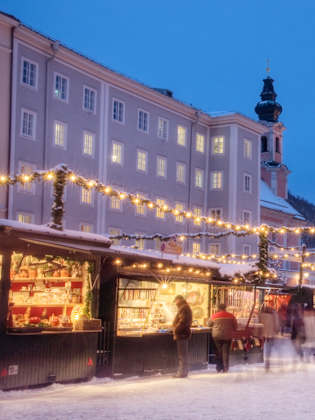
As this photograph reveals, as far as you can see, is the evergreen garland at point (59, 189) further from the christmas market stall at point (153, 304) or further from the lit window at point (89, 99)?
the lit window at point (89, 99)

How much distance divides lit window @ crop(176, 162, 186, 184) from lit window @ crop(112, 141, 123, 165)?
6315mm

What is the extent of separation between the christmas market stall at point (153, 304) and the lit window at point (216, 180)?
32.3m

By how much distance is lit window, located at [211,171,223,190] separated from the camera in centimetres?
5259

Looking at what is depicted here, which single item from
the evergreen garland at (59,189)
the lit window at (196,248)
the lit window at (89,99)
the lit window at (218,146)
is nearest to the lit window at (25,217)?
the lit window at (89,99)

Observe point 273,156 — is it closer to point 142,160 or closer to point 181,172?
point 181,172

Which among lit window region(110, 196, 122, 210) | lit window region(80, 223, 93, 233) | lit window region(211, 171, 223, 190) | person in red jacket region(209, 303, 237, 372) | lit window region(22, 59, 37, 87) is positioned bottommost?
person in red jacket region(209, 303, 237, 372)

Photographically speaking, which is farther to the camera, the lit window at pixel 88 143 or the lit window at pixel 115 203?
the lit window at pixel 115 203

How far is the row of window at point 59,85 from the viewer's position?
37.9 metres

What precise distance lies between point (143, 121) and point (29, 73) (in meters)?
10.4

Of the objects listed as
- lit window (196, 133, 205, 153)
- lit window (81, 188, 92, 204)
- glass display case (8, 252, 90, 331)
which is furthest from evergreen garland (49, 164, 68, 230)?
lit window (196, 133, 205, 153)

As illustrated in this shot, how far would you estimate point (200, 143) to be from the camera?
52406 mm

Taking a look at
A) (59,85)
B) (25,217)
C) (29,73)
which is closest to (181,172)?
(59,85)

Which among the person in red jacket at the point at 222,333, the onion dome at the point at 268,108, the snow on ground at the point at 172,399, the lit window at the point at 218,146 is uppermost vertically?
the onion dome at the point at 268,108

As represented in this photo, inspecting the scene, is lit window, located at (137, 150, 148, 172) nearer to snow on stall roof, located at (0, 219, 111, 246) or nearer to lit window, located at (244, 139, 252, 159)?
lit window, located at (244, 139, 252, 159)
